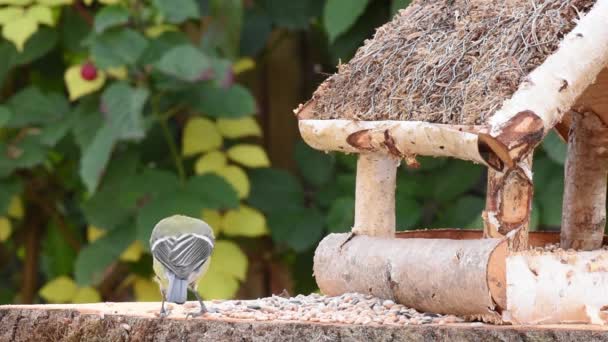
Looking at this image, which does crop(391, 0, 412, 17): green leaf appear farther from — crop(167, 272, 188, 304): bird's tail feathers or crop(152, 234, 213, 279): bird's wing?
crop(167, 272, 188, 304): bird's tail feathers

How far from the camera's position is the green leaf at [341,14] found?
4.48 m

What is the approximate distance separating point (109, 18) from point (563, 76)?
218 cm

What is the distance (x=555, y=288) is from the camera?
2785mm

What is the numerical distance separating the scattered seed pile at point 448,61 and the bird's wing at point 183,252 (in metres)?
0.48

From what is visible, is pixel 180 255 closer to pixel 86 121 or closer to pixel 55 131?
pixel 86 121

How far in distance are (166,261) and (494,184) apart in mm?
736

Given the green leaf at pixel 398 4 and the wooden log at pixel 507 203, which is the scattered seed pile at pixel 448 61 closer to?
the wooden log at pixel 507 203

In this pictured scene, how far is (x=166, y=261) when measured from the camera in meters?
2.85

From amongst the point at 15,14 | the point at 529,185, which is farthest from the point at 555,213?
the point at 15,14

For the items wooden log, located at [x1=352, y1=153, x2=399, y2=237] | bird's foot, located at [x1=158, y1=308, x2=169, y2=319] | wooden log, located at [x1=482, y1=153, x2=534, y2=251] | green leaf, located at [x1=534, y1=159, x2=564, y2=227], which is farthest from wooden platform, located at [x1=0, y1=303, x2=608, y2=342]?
green leaf, located at [x1=534, y1=159, x2=564, y2=227]

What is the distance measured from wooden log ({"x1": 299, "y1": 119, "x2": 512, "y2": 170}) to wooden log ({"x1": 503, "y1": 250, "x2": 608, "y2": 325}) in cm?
25

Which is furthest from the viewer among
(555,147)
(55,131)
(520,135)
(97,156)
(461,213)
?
(55,131)

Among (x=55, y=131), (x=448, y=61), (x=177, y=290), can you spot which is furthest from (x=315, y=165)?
(x=177, y=290)

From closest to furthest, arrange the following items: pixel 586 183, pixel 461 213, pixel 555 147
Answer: pixel 586 183
pixel 555 147
pixel 461 213
